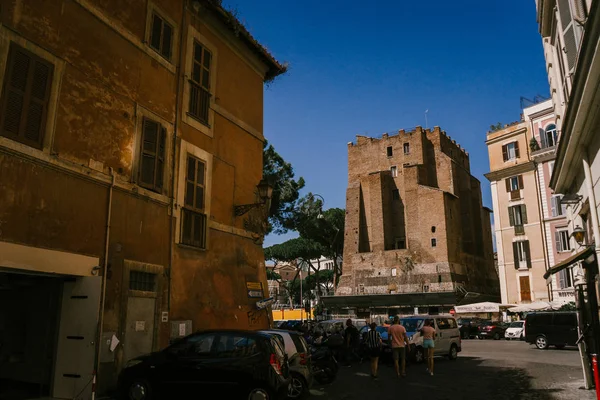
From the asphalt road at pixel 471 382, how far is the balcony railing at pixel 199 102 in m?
7.49

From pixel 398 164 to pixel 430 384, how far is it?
50.9m

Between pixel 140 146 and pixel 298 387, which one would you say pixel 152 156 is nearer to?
pixel 140 146

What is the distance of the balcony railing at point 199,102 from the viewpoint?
40.5 feet

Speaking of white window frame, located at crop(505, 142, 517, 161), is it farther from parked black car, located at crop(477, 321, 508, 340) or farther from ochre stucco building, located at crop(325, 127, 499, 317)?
parked black car, located at crop(477, 321, 508, 340)

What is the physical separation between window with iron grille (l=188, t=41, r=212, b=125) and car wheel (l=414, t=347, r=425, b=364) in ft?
36.5

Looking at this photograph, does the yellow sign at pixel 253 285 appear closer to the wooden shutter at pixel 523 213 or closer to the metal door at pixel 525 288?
the metal door at pixel 525 288

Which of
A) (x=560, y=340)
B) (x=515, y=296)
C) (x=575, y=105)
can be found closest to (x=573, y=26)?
(x=575, y=105)

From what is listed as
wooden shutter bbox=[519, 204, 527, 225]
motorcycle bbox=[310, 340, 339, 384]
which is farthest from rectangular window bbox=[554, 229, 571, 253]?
motorcycle bbox=[310, 340, 339, 384]

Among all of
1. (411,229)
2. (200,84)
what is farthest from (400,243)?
(200,84)

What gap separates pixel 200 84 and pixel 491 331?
28310mm

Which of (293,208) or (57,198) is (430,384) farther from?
(293,208)

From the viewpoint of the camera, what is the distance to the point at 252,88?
1548cm

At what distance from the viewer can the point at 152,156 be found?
10812 millimetres

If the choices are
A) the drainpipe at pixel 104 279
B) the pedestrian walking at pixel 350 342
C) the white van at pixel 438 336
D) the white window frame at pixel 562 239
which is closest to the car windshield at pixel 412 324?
the white van at pixel 438 336
